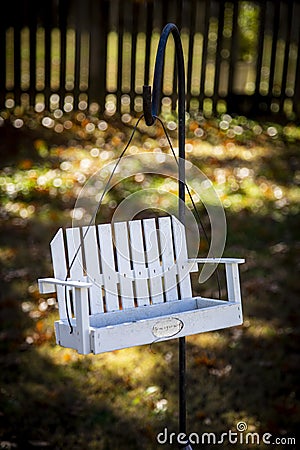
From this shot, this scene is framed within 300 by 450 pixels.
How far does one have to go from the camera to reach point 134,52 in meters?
9.78

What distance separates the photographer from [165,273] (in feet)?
10.5

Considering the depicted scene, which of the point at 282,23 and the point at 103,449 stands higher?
the point at 282,23

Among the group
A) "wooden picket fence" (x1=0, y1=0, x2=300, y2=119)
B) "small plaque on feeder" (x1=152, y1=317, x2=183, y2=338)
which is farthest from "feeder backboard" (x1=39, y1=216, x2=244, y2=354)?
"wooden picket fence" (x1=0, y1=0, x2=300, y2=119)

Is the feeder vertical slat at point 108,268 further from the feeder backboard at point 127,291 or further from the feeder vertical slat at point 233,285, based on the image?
the feeder vertical slat at point 233,285

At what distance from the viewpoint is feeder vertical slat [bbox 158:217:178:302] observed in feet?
10.4

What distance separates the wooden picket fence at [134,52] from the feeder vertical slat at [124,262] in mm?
6596

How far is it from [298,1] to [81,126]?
3456 mm

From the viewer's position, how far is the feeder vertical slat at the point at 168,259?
125 inches

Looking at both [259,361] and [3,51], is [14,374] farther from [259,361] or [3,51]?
[3,51]

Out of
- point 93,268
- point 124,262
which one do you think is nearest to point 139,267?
point 124,262

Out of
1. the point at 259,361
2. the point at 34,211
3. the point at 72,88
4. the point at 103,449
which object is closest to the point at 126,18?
the point at 72,88

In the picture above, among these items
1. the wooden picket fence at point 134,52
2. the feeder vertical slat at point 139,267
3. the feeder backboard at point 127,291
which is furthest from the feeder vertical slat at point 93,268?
the wooden picket fence at point 134,52

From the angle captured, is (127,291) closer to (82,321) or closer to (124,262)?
(124,262)

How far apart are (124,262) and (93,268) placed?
143 mm
